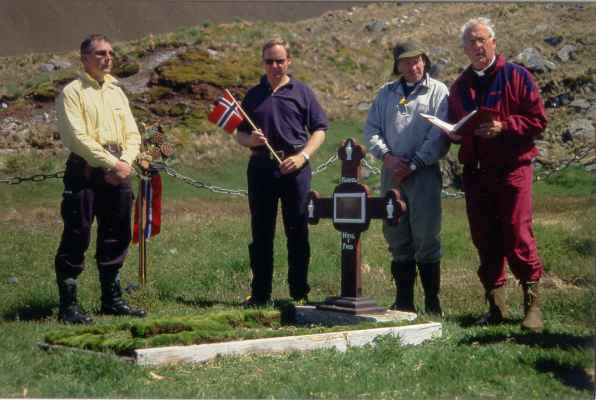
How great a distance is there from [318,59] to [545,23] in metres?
10.1

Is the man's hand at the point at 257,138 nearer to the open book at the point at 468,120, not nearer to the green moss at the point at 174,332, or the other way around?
the open book at the point at 468,120

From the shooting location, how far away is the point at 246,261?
32.7 ft

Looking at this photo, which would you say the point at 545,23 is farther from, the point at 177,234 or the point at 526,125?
the point at 526,125

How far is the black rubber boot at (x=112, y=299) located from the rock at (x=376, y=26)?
1590 inches

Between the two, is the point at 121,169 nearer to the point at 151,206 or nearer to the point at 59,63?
the point at 151,206

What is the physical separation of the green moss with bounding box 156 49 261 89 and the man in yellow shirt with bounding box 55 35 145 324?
2111 centimetres

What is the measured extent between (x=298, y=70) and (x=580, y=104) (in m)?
11.4

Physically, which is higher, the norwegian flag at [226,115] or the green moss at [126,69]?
the green moss at [126,69]

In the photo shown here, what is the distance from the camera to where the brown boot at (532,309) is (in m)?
6.45

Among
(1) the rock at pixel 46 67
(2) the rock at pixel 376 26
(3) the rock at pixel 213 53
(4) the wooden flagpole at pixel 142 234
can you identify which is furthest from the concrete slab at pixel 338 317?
(2) the rock at pixel 376 26

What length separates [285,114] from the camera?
25.7 ft

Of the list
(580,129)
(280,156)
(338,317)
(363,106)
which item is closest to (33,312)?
(280,156)

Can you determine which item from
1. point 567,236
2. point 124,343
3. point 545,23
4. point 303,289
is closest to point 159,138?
point 303,289

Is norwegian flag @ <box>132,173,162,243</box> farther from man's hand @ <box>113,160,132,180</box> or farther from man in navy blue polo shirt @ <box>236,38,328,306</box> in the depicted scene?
man's hand @ <box>113,160,132,180</box>
